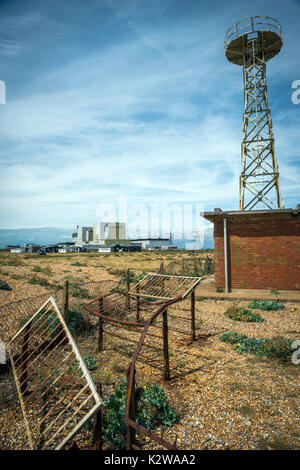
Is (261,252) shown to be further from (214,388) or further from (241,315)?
(214,388)

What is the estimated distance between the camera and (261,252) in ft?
42.5

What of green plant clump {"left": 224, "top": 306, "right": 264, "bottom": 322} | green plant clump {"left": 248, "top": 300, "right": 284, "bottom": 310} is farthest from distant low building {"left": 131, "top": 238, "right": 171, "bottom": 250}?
green plant clump {"left": 224, "top": 306, "right": 264, "bottom": 322}

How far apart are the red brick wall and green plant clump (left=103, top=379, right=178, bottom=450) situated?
975 centimetres

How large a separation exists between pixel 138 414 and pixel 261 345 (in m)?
4.27

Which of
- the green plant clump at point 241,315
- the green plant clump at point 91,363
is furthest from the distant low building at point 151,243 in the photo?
the green plant clump at point 91,363

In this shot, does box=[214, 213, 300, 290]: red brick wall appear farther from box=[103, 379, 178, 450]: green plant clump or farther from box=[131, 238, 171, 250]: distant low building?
box=[131, 238, 171, 250]: distant low building

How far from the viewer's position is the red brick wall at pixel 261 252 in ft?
41.4

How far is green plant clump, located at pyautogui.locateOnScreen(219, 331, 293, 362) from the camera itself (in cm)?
638

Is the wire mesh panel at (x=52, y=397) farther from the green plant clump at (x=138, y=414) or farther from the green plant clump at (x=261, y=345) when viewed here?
the green plant clump at (x=261, y=345)

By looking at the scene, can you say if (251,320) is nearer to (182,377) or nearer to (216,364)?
(216,364)

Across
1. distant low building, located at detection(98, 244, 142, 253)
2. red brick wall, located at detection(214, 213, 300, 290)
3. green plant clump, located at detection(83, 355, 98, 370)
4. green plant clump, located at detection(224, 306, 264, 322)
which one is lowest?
distant low building, located at detection(98, 244, 142, 253)

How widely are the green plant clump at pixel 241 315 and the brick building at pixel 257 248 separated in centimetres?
317

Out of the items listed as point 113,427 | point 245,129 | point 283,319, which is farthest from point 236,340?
point 245,129
